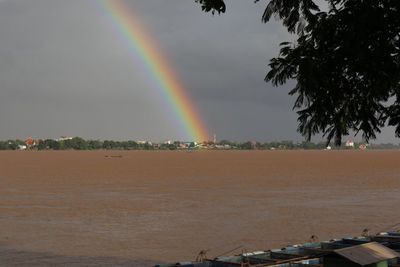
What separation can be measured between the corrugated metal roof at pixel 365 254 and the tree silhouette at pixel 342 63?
92cm

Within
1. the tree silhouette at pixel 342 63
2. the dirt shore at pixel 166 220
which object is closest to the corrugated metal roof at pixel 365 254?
the tree silhouette at pixel 342 63

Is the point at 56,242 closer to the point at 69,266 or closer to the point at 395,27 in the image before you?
the point at 69,266

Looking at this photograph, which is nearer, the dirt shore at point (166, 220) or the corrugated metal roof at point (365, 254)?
the corrugated metal roof at point (365, 254)

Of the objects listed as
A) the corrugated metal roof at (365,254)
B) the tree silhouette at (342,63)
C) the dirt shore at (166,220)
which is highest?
the tree silhouette at (342,63)

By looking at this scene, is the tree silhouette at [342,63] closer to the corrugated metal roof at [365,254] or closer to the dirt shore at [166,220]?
the corrugated metal roof at [365,254]

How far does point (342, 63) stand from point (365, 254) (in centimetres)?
169

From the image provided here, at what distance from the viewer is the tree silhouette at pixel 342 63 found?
4.26 metres

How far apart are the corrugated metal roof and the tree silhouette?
0.92m

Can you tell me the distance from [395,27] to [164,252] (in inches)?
486

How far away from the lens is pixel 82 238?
17.9 m

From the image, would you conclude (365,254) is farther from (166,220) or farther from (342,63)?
(166,220)

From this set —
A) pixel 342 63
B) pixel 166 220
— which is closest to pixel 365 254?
pixel 342 63

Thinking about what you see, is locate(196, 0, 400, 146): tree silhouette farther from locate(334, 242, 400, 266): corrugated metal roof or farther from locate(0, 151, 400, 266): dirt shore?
locate(0, 151, 400, 266): dirt shore

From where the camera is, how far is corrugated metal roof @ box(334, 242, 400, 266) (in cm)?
487
